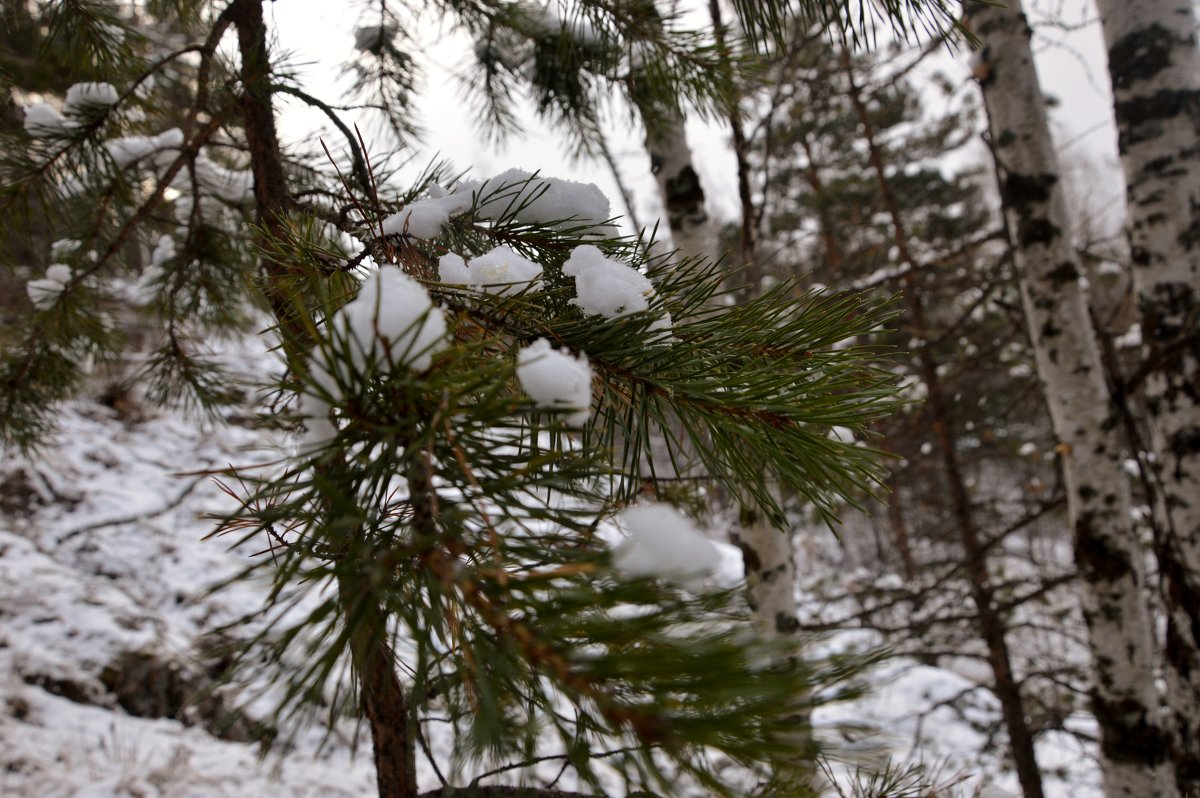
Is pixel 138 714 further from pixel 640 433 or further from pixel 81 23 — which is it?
pixel 640 433

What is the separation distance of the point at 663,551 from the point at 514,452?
41cm

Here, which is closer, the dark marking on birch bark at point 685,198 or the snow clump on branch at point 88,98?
the snow clump on branch at point 88,98

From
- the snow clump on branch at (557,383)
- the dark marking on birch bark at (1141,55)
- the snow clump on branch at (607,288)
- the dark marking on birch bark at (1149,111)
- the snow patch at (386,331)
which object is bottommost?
the snow clump on branch at (557,383)

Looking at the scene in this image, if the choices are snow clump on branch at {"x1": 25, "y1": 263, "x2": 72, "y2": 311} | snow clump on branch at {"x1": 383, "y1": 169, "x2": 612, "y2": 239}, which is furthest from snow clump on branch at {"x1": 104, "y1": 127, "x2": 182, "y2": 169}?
snow clump on branch at {"x1": 383, "y1": 169, "x2": 612, "y2": 239}

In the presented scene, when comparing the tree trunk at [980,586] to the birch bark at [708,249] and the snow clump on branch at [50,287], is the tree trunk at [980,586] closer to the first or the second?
the birch bark at [708,249]

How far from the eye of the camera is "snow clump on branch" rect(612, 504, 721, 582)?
38 centimetres

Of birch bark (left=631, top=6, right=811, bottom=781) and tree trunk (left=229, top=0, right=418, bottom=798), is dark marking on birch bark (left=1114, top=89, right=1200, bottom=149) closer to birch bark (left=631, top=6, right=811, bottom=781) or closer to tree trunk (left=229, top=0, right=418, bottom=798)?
birch bark (left=631, top=6, right=811, bottom=781)

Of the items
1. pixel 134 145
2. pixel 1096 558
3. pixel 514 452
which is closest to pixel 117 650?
pixel 134 145

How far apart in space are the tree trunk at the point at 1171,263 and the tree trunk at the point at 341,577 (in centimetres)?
249

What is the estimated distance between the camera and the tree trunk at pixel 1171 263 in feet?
6.94

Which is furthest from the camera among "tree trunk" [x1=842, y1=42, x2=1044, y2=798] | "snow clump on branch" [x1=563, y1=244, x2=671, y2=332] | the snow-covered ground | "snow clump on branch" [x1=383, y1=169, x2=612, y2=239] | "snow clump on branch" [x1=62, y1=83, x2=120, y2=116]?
"tree trunk" [x1=842, y1=42, x2=1044, y2=798]

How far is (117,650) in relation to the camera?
344cm

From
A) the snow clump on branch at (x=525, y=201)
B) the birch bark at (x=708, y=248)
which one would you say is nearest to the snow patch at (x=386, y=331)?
the snow clump on branch at (x=525, y=201)

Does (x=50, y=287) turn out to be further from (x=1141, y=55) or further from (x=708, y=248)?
(x=1141, y=55)
